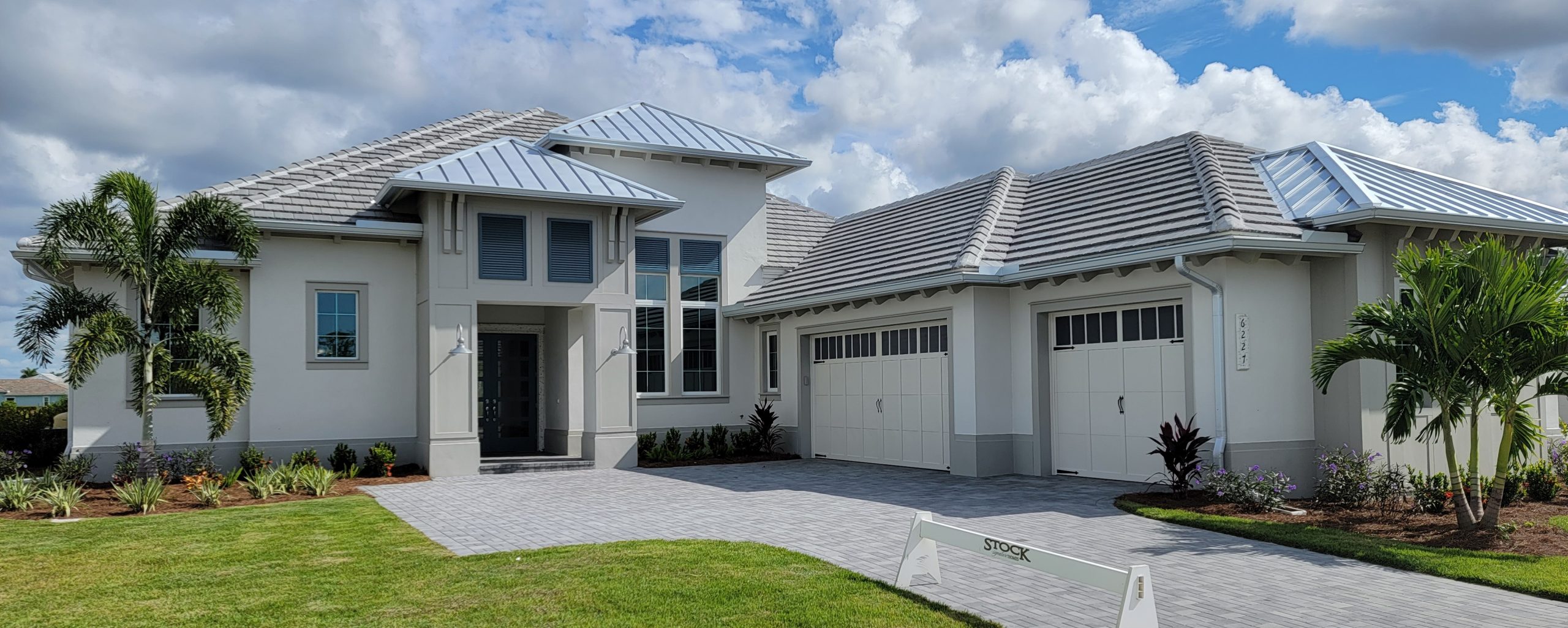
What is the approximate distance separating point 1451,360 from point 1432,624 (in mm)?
4224

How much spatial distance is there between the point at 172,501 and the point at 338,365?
429cm

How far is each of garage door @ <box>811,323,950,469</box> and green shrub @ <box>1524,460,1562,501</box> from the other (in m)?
7.61

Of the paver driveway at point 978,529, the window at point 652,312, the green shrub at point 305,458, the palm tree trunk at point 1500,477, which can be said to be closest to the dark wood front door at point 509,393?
the window at point 652,312

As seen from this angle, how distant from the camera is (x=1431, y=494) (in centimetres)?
1155

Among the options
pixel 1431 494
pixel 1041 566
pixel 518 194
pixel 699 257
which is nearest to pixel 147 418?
pixel 518 194

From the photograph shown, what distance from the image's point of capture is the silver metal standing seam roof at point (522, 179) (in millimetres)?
17281

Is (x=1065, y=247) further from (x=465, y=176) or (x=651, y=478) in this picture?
(x=465, y=176)

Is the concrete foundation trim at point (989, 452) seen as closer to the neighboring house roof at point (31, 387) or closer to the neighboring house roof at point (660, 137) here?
the neighboring house roof at point (660, 137)

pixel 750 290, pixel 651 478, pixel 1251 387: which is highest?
pixel 750 290

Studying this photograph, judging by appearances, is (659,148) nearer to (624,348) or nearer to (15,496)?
(624,348)

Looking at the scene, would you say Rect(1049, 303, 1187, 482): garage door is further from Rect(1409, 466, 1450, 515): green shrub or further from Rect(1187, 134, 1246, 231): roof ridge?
Rect(1409, 466, 1450, 515): green shrub

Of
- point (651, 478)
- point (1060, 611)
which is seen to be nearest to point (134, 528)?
point (651, 478)

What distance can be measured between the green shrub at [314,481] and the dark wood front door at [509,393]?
4.89 m

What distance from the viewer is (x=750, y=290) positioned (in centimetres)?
2262
